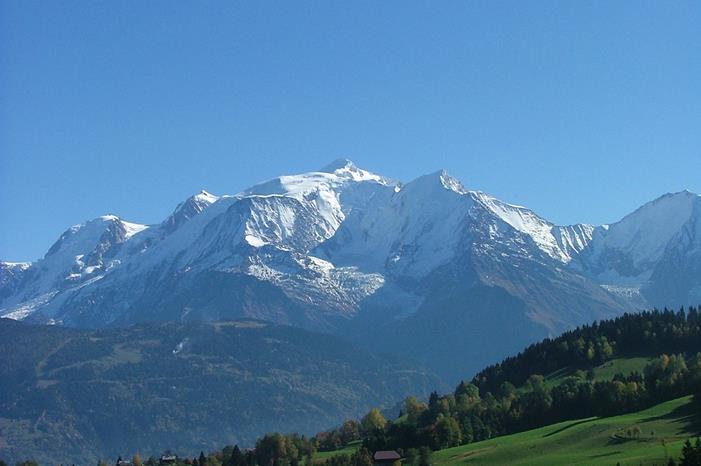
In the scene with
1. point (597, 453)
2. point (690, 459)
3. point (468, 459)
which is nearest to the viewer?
point (690, 459)

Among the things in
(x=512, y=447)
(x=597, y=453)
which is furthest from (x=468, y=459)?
(x=597, y=453)

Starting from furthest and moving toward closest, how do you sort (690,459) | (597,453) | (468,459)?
(468,459), (597,453), (690,459)

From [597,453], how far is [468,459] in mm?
24754

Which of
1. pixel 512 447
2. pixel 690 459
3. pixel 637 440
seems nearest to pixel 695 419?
pixel 637 440

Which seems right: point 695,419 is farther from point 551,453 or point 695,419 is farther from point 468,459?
point 468,459

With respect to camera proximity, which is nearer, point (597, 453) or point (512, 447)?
point (597, 453)

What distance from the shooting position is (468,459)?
651ft

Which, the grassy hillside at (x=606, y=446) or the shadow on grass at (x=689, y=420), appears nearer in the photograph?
the grassy hillside at (x=606, y=446)

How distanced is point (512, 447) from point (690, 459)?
66.9 metres

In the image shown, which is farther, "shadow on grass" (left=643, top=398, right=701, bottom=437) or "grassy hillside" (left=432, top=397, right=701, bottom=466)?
"shadow on grass" (left=643, top=398, right=701, bottom=437)

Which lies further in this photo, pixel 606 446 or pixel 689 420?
pixel 689 420

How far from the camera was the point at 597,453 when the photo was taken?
181 metres

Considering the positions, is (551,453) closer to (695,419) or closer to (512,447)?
(512,447)

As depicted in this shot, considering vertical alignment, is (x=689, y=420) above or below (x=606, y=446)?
above
